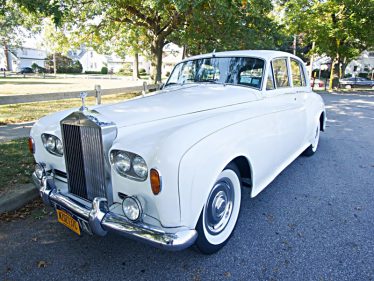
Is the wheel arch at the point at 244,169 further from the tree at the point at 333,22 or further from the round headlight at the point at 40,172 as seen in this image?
the tree at the point at 333,22

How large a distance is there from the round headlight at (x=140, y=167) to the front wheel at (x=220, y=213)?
59 cm

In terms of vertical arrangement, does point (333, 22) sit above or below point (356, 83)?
above

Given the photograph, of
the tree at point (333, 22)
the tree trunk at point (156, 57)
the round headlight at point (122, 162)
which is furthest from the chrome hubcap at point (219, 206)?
the tree at point (333, 22)

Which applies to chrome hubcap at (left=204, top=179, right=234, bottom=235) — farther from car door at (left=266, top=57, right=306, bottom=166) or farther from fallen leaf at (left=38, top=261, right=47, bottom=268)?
fallen leaf at (left=38, top=261, right=47, bottom=268)

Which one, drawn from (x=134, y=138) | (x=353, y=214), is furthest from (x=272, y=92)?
(x=134, y=138)

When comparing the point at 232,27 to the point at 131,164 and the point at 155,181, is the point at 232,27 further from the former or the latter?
the point at 155,181

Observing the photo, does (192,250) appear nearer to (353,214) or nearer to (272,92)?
(353,214)

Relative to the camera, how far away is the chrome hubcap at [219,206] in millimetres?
2473

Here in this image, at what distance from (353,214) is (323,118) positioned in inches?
127

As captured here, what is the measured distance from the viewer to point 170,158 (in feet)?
6.45

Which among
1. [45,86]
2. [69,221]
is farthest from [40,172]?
[45,86]

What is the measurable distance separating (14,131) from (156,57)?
1067 centimetres

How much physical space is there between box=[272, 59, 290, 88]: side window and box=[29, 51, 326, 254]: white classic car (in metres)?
0.11

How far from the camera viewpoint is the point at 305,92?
4852 millimetres
